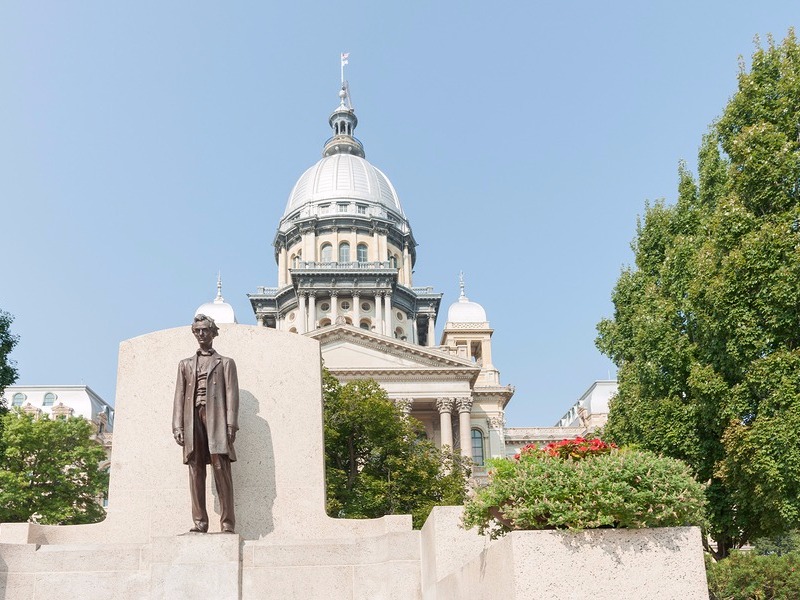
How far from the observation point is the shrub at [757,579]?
15.2m

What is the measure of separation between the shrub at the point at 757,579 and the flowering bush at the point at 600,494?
33.5ft

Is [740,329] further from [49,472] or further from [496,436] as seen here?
[496,436]

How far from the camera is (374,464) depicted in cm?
4144

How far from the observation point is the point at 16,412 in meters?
45.4

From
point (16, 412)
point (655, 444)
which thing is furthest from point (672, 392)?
point (16, 412)

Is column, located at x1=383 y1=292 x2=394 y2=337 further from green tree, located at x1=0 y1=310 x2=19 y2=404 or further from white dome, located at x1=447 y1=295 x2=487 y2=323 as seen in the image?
green tree, located at x1=0 y1=310 x2=19 y2=404

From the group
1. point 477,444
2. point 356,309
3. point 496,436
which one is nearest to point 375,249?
point 356,309

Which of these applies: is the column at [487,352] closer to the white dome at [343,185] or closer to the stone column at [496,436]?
the stone column at [496,436]

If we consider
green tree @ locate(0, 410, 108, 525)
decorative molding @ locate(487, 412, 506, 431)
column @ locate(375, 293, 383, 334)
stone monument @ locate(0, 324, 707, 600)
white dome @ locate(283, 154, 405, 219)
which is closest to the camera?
stone monument @ locate(0, 324, 707, 600)

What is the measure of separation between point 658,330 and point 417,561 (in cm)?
1306

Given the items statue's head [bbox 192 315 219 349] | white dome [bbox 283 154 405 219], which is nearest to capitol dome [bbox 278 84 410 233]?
Result: white dome [bbox 283 154 405 219]

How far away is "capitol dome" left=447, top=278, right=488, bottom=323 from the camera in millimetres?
99438

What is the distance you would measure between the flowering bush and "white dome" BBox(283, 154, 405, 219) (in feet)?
314

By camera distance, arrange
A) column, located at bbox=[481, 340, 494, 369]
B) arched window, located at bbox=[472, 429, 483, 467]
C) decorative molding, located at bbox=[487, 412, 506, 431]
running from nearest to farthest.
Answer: arched window, located at bbox=[472, 429, 483, 467]
decorative molding, located at bbox=[487, 412, 506, 431]
column, located at bbox=[481, 340, 494, 369]
